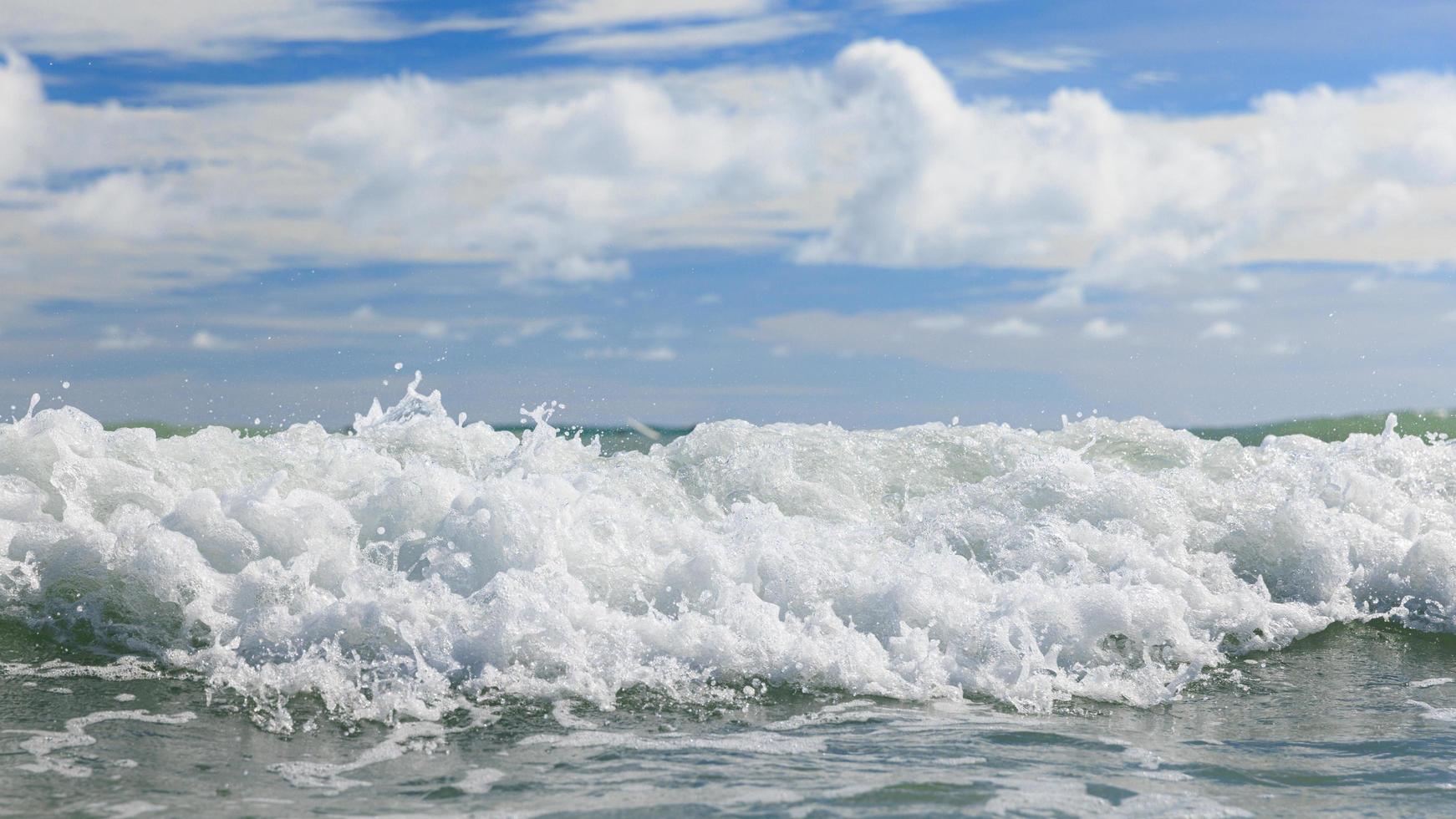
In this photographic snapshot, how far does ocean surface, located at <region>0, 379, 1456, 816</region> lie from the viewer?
450cm

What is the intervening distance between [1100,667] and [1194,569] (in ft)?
7.46

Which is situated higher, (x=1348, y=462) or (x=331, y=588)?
(x=1348, y=462)

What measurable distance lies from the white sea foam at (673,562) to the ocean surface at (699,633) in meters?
0.02

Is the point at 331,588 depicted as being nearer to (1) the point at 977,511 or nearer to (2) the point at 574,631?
(2) the point at 574,631

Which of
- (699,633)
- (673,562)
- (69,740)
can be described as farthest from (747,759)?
(69,740)

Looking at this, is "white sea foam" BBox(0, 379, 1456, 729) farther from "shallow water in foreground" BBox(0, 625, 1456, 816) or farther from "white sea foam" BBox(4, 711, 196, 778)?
"white sea foam" BBox(4, 711, 196, 778)

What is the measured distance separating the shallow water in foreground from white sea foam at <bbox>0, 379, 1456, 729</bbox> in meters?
0.31

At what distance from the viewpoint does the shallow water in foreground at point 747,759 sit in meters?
4.22

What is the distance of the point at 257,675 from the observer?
5.59 m

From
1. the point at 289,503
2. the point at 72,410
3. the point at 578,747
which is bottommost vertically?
the point at 578,747

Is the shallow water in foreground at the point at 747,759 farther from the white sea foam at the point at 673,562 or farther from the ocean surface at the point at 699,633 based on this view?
the white sea foam at the point at 673,562

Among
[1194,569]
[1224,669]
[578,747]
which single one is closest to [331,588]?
[578,747]

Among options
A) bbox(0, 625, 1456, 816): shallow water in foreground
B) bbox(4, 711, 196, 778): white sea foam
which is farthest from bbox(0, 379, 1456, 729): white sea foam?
bbox(4, 711, 196, 778): white sea foam


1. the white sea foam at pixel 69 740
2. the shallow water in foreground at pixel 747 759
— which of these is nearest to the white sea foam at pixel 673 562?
the shallow water in foreground at pixel 747 759
